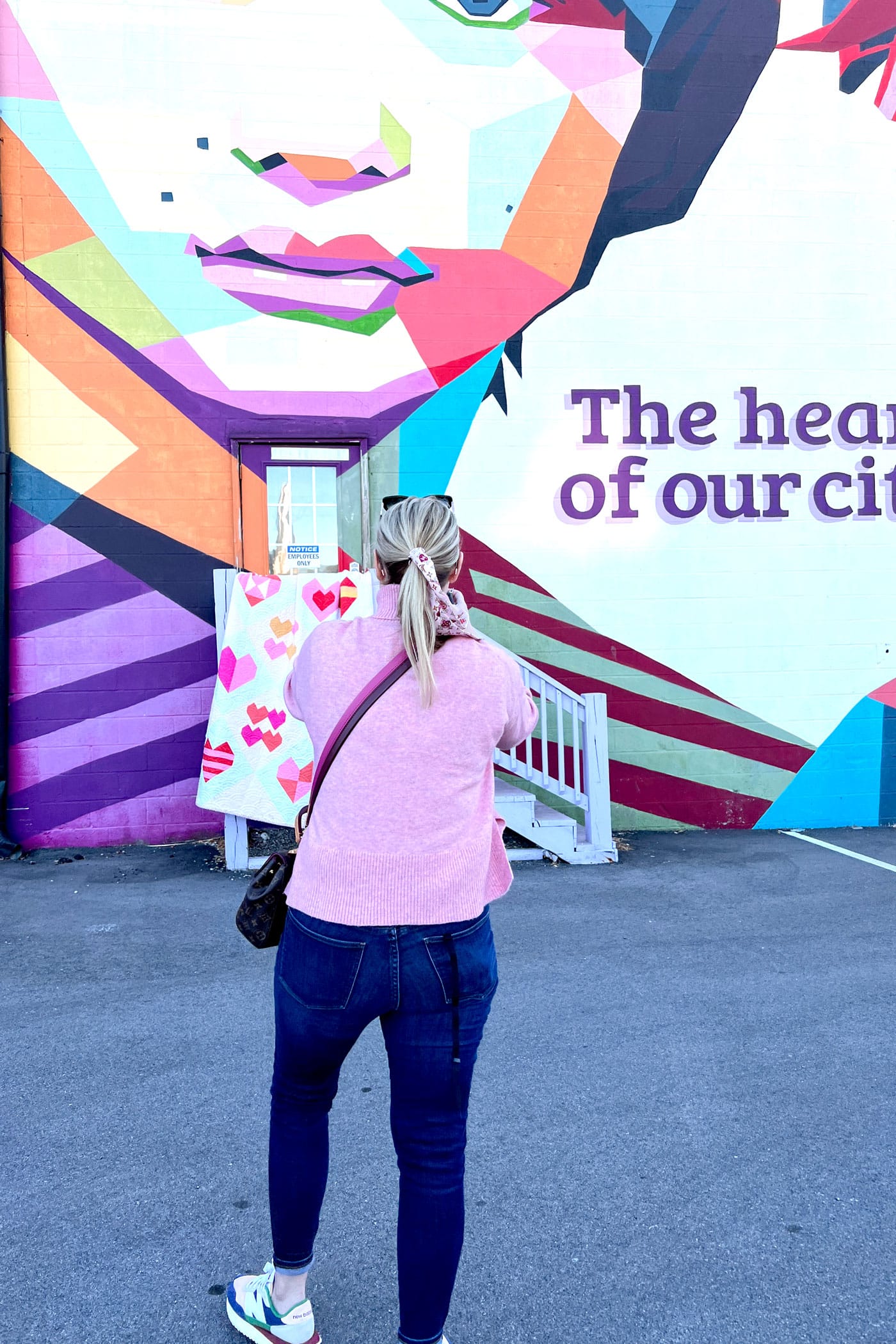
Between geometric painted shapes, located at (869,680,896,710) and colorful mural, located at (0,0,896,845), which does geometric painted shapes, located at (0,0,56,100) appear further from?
geometric painted shapes, located at (869,680,896,710)

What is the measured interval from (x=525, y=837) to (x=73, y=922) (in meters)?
2.86

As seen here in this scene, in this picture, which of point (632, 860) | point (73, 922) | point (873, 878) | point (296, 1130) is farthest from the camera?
point (632, 860)

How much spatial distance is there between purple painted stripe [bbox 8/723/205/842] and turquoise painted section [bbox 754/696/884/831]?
4485 millimetres

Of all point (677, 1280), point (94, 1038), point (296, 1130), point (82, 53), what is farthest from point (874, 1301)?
point (82, 53)

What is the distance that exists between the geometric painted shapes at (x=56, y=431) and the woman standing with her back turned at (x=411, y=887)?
19.0ft

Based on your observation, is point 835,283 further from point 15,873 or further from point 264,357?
point 15,873

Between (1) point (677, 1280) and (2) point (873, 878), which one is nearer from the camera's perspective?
(1) point (677, 1280)

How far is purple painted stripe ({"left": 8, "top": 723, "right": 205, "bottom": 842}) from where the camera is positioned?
7039 mm

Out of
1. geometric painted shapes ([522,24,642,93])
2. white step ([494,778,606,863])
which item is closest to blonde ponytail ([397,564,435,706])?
white step ([494,778,606,863])

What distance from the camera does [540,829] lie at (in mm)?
6535

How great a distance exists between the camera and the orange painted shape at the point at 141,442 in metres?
7.01

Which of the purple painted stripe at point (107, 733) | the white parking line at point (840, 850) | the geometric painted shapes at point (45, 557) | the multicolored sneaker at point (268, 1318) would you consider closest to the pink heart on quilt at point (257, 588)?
the purple painted stripe at point (107, 733)

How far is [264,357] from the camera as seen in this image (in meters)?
7.18

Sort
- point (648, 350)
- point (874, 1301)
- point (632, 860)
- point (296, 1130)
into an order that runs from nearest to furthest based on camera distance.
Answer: point (296, 1130)
point (874, 1301)
point (632, 860)
point (648, 350)
